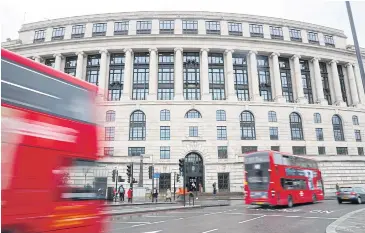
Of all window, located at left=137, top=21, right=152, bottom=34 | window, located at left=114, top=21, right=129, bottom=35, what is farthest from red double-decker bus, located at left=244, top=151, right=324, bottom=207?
window, located at left=114, top=21, right=129, bottom=35

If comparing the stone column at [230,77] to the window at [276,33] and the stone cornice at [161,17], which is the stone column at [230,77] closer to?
the stone cornice at [161,17]

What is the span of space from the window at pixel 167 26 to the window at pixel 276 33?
16975 mm

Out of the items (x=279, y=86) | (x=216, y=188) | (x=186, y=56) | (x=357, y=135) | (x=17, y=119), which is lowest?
(x=216, y=188)

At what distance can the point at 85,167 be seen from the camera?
7078 mm

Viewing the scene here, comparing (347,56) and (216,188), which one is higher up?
(347,56)

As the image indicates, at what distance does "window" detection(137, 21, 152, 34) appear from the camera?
43.8m

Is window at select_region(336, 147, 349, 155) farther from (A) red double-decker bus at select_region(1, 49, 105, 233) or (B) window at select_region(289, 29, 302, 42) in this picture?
(A) red double-decker bus at select_region(1, 49, 105, 233)

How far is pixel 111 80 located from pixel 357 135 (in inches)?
1623

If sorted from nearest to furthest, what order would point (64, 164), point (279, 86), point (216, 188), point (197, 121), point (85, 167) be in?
point (64, 164)
point (85, 167)
point (216, 188)
point (197, 121)
point (279, 86)

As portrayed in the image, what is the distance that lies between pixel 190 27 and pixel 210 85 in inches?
408

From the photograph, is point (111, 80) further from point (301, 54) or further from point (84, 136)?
point (84, 136)

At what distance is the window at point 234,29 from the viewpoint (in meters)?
44.4

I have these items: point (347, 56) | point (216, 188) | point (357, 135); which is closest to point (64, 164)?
point (216, 188)

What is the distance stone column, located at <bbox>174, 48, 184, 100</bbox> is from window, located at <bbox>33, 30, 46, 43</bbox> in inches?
904
